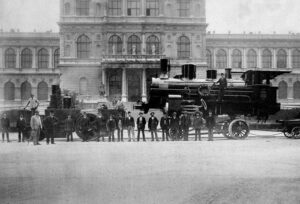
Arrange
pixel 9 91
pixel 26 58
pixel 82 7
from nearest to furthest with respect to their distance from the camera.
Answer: pixel 82 7 → pixel 9 91 → pixel 26 58

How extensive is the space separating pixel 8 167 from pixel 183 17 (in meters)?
43.1

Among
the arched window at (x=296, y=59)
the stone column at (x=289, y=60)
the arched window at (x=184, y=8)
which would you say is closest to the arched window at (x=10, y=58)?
the arched window at (x=184, y=8)

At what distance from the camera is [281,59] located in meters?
59.7

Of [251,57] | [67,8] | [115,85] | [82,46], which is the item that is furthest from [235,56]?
[67,8]

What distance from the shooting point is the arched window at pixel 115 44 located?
49.3m

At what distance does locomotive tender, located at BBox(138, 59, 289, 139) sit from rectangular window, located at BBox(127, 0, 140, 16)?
32.4 m

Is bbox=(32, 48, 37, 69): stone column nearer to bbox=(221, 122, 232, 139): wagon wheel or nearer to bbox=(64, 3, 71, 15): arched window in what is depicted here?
bbox=(64, 3, 71, 15): arched window

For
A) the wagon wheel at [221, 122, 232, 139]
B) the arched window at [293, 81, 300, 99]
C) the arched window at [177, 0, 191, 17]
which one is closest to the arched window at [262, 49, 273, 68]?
the arched window at [293, 81, 300, 99]

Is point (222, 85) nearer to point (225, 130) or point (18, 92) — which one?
point (225, 130)

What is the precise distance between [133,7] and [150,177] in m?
43.9

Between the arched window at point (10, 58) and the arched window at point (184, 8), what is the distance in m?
25.4

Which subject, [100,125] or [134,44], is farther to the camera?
[134,44]

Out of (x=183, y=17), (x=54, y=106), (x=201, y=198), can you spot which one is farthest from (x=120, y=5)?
(x=201, y=198)

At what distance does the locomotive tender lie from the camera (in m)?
18.5
